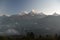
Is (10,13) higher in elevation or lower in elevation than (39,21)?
higher

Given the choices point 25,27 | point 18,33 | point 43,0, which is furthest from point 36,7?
point 18,33

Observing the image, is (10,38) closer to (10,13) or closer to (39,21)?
(10,13)

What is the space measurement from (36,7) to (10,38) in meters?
1.15

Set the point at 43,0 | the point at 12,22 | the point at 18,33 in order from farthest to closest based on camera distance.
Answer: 1. the point at 18,33
2. the point at 12,22
3. the point at 43,0


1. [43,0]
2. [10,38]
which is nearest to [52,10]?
[43,0]

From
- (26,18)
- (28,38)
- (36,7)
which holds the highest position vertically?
(36,7)

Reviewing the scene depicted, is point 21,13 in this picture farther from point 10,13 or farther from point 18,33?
point 18,33

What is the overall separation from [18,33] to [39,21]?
75 cm

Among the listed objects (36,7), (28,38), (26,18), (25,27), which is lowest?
(28,38)

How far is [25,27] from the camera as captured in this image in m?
3.87

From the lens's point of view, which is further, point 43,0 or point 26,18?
point 26,18

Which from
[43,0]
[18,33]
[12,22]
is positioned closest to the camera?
[43,0]

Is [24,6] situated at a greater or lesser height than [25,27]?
greater

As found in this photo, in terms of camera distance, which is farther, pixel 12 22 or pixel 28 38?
pixel 28 38
